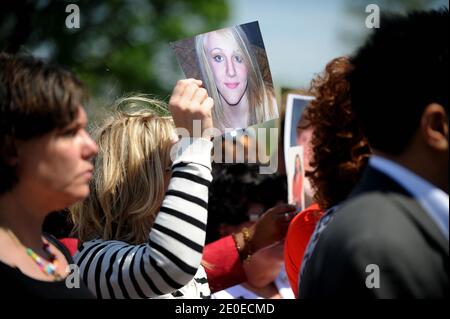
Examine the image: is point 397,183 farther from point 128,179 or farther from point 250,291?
point 250,291

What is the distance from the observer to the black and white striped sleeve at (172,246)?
1.83 m

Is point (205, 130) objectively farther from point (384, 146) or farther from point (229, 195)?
point (229, 195)

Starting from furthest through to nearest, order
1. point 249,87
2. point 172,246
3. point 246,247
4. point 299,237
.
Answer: point 246,247 → point 299,237 → point 249,87 → point 172,246

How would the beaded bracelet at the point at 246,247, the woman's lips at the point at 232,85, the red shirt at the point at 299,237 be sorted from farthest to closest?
1. the beaded bracelet at the point at 246,247
2. the red shirt at the point at 299,237
3. the woman's lips at the point at 232,85

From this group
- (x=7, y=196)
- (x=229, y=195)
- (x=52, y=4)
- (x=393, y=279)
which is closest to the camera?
(x=393, y=279)

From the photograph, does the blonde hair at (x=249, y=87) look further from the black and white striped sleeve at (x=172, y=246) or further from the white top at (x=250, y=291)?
the white top at (x=250, y=291)

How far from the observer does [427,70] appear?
59.0 inches

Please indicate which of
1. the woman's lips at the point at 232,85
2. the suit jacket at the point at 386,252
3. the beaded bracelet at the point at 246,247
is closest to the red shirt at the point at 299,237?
the beaded bracelet at the point at 246,247

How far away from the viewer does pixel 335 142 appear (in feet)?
7.02

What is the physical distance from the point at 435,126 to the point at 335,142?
638 mm

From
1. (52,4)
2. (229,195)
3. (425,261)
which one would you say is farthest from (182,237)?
(52,4)

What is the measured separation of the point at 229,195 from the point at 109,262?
7.29ft

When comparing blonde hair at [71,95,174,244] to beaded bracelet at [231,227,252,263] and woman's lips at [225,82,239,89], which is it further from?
beaded bracelet at [231,227,252,263]

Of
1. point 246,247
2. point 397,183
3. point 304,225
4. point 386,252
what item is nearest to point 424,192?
point 397,183
